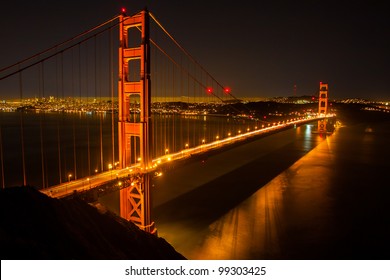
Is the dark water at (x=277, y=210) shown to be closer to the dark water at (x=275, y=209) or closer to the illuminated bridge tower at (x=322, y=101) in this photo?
the dark water at (x=275, y=209)

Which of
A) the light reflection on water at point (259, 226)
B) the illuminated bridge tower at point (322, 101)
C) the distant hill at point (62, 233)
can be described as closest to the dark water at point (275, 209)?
the light reflection on water at point (259, 226)

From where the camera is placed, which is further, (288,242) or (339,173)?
(339,173)

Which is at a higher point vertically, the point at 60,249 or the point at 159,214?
the point at 60,249

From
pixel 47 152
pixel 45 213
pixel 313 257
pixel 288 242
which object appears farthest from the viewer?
pixel 47 152

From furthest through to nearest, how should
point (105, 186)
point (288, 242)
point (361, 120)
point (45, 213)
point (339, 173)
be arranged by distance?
point (361, 120)
point (339, 173)
point (288, 242)
point (105, 186)
point (45, 213)

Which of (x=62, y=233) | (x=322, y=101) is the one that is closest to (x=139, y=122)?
(x=62, y=233)

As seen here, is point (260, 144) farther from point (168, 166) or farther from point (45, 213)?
point (45, 213)

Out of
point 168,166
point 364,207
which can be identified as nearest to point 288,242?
point 168,166
